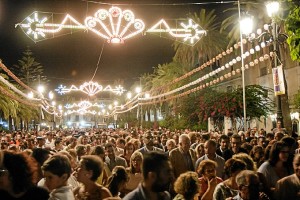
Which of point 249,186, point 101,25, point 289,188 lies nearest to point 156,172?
point 249,186

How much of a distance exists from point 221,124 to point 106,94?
149m

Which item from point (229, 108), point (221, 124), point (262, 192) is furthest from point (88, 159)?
point (221, 124)

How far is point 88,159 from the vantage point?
557 centimetres

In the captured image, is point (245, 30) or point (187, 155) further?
point (245, 30)

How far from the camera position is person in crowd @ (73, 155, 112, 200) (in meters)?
5.39

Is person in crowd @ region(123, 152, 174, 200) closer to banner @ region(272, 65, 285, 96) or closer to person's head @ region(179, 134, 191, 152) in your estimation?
person's head @ region(179, 134, 191, 152)

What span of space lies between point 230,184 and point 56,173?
253 centimetres

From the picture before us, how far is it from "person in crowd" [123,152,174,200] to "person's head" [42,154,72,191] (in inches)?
42.0

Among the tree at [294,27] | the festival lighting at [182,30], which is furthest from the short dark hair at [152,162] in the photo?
the festival lighting at [182,30]

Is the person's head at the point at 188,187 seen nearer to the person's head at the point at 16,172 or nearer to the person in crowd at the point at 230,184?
the person in crowd at the point at 230,184

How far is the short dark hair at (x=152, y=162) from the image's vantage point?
4301mm

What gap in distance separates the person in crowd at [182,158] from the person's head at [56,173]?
4.77 m

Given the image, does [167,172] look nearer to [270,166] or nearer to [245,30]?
[270,166]

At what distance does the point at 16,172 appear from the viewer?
4297 mm
